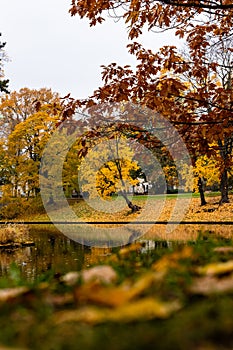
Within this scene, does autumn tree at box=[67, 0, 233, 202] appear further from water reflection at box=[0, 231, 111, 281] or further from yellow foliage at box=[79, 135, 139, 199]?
yellow foliage at box=[79, 135, 139, 199]

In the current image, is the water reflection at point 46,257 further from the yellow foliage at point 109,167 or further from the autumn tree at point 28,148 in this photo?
the autumn tree at point 28,148

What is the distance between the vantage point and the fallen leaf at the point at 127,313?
1.24 m

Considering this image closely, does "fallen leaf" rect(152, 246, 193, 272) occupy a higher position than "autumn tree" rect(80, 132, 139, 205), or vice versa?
"autumn tree" rect(80, 132, 139, 205)

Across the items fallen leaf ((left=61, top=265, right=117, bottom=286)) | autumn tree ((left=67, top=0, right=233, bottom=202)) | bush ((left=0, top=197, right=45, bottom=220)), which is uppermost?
autumn tree ((left=67, top=0, right=233, bottom=202))

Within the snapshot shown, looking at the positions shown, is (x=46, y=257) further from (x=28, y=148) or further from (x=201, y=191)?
(x=28, y=148)

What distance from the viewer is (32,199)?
27.8 metres

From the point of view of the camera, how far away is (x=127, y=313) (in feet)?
4.10

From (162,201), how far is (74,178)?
555cm

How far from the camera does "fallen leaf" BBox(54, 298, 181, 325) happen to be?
1238 millimetres

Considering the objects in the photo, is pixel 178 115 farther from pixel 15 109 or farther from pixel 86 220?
pixel 15 109

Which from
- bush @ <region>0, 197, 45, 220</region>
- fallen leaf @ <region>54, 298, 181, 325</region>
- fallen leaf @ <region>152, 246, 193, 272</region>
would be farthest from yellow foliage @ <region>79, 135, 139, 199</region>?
fallen leaf @ <region>54, 298, 181, 325</region>

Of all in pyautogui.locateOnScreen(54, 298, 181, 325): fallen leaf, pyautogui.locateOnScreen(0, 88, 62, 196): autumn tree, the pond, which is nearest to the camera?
pyautogui.locateOnScreen(54, 298, 181, 325): fallen leaf

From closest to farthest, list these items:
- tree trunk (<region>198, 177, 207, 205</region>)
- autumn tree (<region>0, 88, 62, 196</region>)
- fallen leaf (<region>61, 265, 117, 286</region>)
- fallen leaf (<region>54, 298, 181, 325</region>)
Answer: fallen leaf (<region>54, 298, 181, 325</region>)
fallen leaf (<region>61, 265, 117, 286</region>)
tree trunk (<region>198, 177, 207, 205</region>)
autumn tree (<region>0, 88, 62, 196</region>)

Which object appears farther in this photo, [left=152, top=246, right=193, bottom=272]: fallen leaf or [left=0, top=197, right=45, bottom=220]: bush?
[left=0, top=197, right=45, bottom=220]: bush
